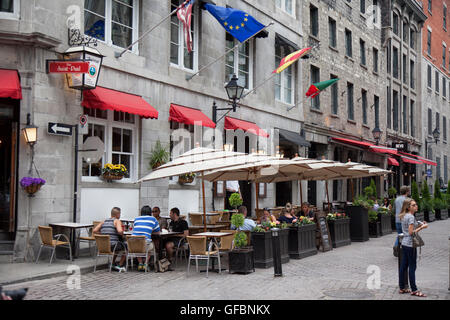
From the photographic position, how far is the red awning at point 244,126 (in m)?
17.9

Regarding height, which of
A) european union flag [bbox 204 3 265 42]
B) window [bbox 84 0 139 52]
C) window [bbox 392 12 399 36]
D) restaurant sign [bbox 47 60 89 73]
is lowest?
restaurant sign [bbox 47 60 89 73]

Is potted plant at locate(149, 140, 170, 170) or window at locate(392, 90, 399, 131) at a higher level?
window at locate(392, 90, 399, 131)

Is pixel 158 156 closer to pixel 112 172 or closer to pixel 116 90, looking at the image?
pixel 112 172

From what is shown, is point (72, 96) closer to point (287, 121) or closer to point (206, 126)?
point (206, 126)

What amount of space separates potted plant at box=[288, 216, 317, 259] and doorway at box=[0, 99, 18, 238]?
6.20 meters

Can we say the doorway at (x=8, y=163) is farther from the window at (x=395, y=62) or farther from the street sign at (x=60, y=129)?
the window at (x=395, y=62)

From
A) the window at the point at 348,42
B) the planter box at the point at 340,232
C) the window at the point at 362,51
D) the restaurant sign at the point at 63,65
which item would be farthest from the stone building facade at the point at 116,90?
the window at the point at 362,51

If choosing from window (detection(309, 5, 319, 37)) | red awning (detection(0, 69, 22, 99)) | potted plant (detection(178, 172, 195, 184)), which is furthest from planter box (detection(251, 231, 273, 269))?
window (detection(309, 5, 319, 37))

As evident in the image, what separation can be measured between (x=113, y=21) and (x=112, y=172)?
13.2 ft

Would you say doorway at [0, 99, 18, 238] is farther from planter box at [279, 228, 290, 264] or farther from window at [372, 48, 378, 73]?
window at [372, 48, 378, 73]

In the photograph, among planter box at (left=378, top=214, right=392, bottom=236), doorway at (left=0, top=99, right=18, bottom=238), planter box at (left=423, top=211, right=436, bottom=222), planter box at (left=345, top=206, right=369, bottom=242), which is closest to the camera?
doorway at (left=0, top=99, right=18, bottom=238)

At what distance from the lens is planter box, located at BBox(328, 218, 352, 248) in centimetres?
1483

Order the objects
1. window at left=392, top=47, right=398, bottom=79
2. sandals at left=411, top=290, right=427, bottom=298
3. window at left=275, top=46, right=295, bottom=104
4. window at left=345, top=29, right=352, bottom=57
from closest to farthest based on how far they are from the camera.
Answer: sandals at left=411, top=290, right=427, bottom=298 → window at left=275, top=46, right=295, bottom=104 → window at left=345, top=29, right=352, bottom=57 → window at left=392, top=47, right=398, bottom=79

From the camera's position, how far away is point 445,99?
152 ft
